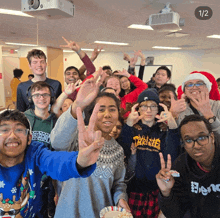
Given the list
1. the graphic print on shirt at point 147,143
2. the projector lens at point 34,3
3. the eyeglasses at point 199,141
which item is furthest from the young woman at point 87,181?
the projector lens at point 34,3

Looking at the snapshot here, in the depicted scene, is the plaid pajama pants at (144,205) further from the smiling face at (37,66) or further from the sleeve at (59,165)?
the smiling face at (37,66)

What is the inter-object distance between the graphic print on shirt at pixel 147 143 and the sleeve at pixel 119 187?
1.09 ft

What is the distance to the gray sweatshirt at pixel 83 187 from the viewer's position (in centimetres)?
116

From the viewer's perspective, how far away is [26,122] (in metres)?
1.14

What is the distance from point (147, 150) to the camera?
1673mm

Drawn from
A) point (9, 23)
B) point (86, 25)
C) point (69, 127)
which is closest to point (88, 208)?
point (69, 127)

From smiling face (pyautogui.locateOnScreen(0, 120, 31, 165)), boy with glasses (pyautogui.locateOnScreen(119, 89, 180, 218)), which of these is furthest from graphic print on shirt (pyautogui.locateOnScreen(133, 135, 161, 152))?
smiling face (pyautogui.locateOnScreen(0, 120, 31, 165))

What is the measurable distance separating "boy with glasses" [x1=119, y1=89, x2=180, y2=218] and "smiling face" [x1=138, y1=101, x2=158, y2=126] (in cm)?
3

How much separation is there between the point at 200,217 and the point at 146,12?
355cm

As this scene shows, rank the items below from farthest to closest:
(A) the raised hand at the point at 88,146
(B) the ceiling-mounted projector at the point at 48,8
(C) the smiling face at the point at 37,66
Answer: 1. (B) the ceiling-mounted projector at the point at 48,8
2. (C) the smiling face at the point at 37,66
3. (A) the raised hand at the point at 88,146

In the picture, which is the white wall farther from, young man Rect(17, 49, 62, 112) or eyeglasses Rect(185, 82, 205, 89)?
young man Rect(17, 49, 62, 112)

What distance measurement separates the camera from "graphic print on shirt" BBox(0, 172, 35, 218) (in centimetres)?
105

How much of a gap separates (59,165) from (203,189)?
876 millimetres

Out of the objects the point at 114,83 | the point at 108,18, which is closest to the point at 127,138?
the point at 114,83
